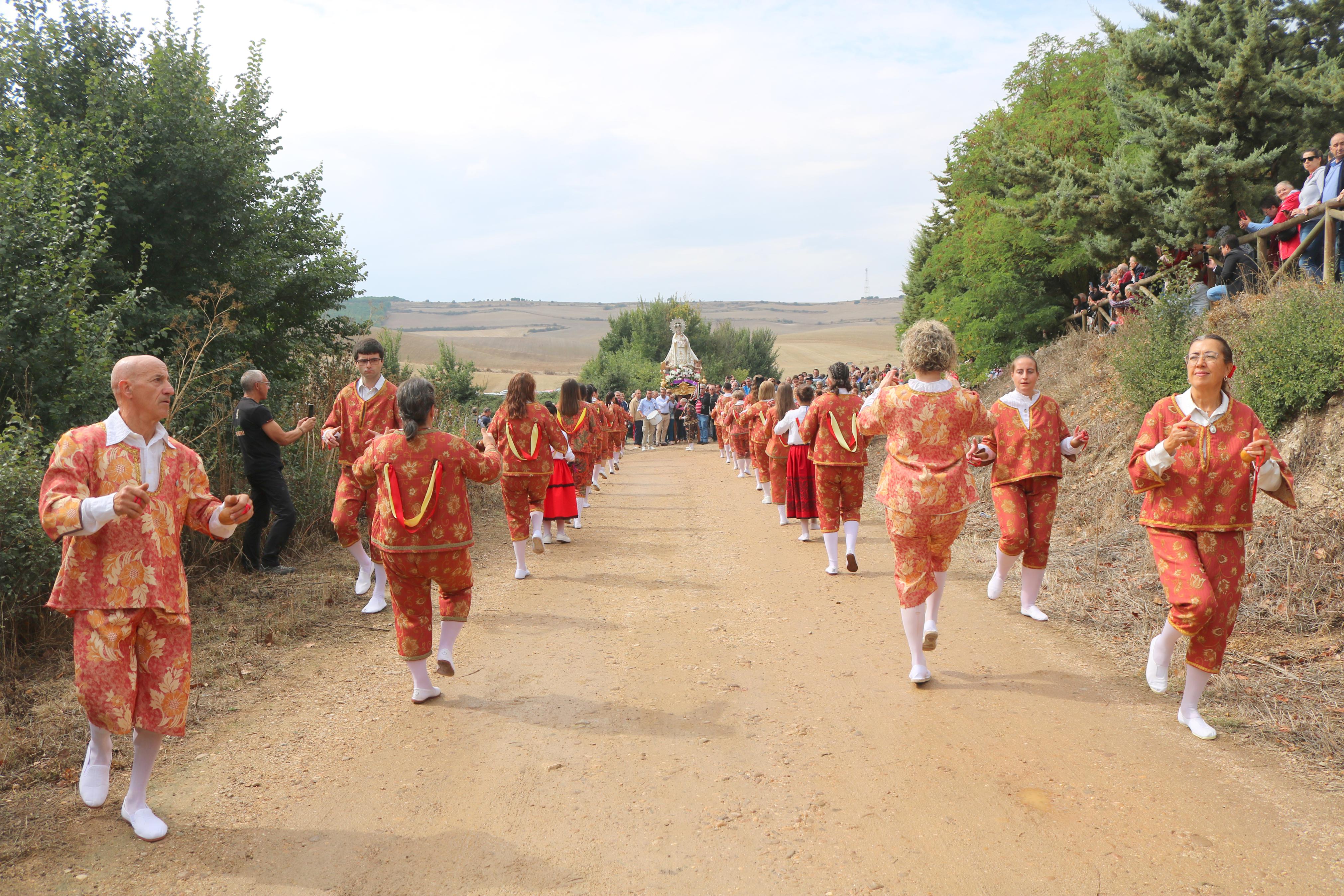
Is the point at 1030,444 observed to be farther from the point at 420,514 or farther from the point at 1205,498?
the point at 420,514

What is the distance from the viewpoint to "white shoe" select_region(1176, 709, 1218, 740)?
4.22m

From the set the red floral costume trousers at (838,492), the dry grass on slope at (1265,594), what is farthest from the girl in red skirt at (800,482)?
the dry grass on slope at (1265,594)

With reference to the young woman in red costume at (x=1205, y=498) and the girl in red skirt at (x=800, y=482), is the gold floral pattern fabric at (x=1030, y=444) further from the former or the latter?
the girl in red skirt at (x=800, y=482)

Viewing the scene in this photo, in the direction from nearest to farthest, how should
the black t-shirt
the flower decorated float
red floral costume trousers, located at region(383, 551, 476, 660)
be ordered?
red floral costume trousers, located at region(383, 551, 476, 660) < the black t-shirt < the flower decorated float

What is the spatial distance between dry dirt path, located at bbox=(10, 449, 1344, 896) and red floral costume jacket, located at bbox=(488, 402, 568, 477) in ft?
8.08

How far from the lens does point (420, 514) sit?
16.0 ft

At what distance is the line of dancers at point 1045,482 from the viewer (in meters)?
4.27

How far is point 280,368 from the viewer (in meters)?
12.5

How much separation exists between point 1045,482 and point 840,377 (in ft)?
8.54

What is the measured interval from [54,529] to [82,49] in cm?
977

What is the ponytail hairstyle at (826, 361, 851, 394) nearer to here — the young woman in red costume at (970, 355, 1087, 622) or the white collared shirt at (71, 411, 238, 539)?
the young woman in red costume at (970, 355, 1087, 622)

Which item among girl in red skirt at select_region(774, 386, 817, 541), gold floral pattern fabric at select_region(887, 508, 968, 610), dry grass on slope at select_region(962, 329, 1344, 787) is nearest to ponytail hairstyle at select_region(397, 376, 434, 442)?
gold floral pattern fabric at select_region(887, 508, 968, 610)

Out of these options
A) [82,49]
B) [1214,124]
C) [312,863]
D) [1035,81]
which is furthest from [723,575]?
[1035,81]

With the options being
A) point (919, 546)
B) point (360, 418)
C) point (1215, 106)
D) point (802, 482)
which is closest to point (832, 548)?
point (802, 482)
